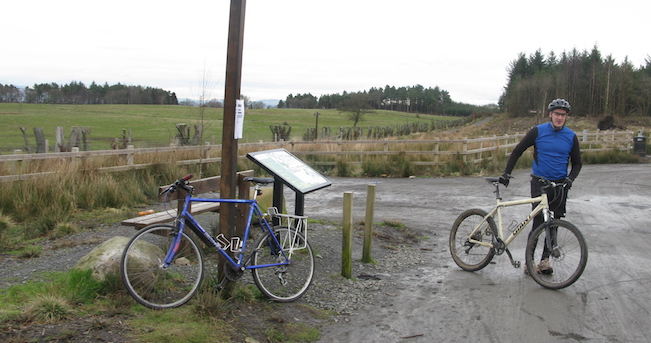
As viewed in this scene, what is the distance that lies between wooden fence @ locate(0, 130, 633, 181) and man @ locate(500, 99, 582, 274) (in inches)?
341

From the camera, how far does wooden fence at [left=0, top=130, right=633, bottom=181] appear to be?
36.2ft

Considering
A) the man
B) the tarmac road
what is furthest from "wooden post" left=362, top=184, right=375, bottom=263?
the man

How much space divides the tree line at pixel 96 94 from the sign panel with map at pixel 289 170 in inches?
4030

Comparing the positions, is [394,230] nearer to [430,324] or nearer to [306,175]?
[306,175]

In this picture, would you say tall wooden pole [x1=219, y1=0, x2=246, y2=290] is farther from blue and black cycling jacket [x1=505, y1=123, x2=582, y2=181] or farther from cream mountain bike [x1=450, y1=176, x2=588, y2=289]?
blue and black cycling jacket [x1=505, y1=123, x2=582, y2=181]

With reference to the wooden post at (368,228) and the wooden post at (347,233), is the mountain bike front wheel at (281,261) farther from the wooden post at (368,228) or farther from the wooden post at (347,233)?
the wooden post at (368,228)

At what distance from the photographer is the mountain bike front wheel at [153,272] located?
4415 millimetres

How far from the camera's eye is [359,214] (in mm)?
10789

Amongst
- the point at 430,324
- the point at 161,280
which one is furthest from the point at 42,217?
the point at 430,324

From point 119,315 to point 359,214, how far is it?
689cm

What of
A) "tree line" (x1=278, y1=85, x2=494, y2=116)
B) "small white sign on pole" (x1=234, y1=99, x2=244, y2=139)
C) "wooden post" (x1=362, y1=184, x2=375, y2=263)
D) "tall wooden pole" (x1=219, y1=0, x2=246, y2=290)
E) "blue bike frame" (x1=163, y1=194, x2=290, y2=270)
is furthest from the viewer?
"tree line" (x1=278, y1=85, x2=494, y2=116)

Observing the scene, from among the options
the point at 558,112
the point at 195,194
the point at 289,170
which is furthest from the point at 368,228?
the point at 558,112

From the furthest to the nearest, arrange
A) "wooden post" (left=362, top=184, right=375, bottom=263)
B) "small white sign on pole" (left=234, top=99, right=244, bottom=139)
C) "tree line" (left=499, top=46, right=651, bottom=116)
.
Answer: "tree line" (left=499, top=46, right=651, bottom=116) < "wooden post" (left=362, top=184, right=375, bottom=263) < "small white sign on pole" (left=234, top=99, right=244, bottom=139)

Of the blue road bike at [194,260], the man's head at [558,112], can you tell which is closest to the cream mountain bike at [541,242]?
the man's head at [558,112]
